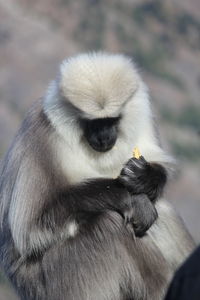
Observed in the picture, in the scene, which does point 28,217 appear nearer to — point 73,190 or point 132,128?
point 73,190

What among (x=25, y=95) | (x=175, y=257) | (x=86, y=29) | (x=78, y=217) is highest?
(x=86, y=29)

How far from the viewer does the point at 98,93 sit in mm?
8570

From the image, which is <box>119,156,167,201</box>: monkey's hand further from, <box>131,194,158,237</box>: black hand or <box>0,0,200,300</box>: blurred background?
<box>0,0,200,300</box>: blurred background

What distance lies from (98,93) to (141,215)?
118cm

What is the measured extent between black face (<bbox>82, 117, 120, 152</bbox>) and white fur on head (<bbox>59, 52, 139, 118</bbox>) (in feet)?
0.43

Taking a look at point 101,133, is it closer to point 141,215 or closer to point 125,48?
point 141,215

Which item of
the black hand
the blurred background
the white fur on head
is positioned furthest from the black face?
the blurred background

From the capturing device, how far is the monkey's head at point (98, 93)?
Answer: 28.3ft

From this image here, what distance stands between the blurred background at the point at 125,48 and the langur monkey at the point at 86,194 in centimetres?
3088

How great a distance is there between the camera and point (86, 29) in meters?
58.1

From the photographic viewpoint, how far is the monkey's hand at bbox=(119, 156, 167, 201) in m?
8.95

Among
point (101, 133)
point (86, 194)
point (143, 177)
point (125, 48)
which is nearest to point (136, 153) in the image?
point (143, 177)

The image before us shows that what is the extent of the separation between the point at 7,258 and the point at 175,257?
1555 millimetres

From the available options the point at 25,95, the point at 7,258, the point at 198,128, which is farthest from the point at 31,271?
the point at 198,128
